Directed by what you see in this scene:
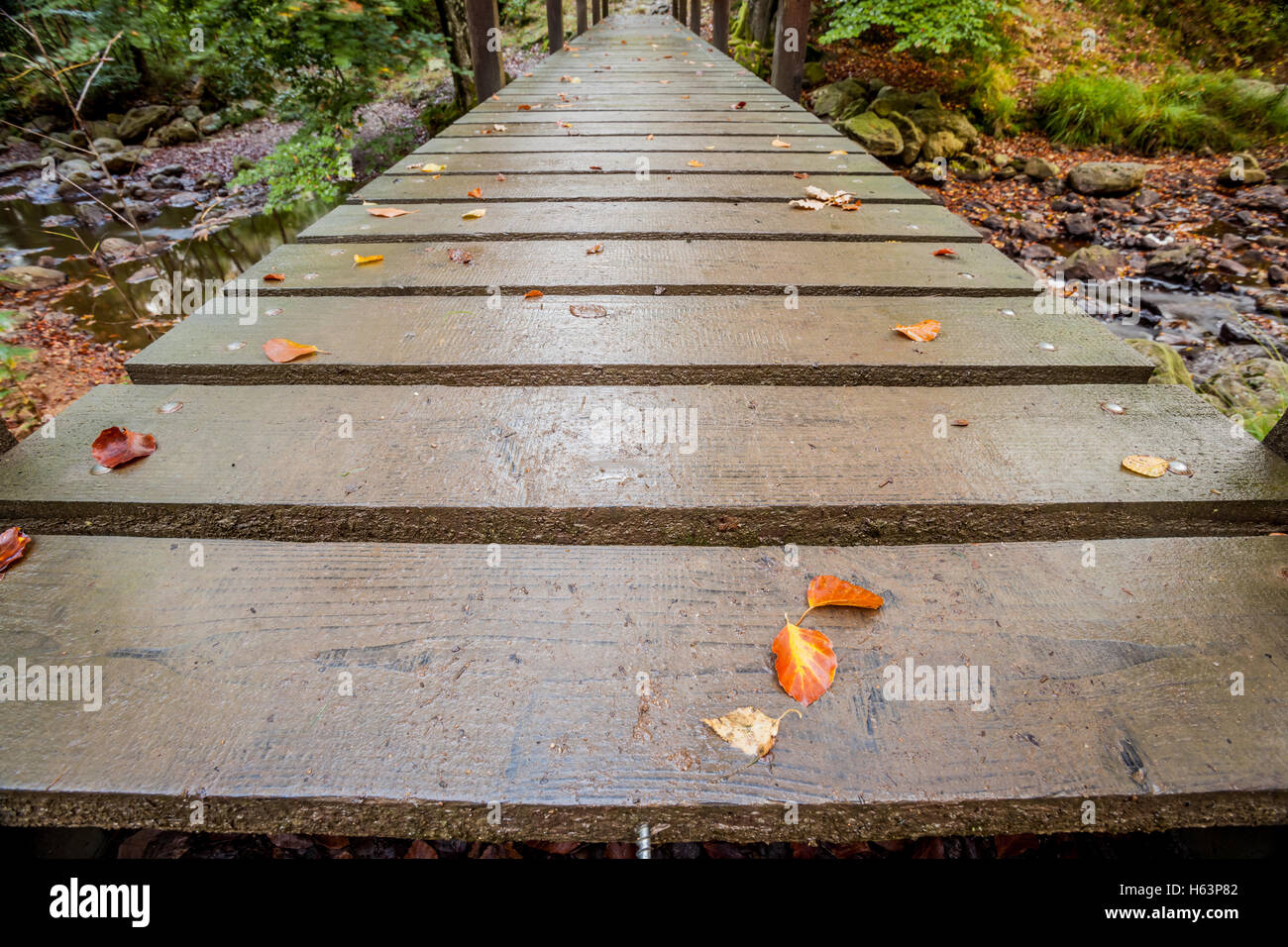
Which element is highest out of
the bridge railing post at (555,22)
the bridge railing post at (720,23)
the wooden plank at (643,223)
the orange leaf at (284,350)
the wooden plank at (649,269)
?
the bridge railing post at (720,23)

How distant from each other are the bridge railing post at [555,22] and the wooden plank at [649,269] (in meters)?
6.69

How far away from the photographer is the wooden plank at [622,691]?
60 cm

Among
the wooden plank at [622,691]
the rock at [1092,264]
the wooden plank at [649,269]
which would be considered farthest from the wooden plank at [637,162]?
the rock at [1092,264]

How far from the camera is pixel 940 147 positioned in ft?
27.8

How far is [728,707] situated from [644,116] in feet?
12.8

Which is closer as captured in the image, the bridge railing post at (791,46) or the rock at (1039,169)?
the bridge railing post at (791,46)

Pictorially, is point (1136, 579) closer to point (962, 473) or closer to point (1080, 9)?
point (962, 473)

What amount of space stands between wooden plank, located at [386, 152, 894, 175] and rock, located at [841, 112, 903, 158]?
629 centimetres

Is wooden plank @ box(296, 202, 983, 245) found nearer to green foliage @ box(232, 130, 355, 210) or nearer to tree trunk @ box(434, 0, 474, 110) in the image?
green foliage @ box(232, 130, 355, 210)

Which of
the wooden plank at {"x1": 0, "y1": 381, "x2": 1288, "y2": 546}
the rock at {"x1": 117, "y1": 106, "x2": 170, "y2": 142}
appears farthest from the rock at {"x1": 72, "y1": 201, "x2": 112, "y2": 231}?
the wooden plank at {"x1": 0, "y1": 381, "x2": 1288, "y2": 546}

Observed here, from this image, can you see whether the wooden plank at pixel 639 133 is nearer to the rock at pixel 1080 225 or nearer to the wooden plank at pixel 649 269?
the wooden plank at pixel 649 269

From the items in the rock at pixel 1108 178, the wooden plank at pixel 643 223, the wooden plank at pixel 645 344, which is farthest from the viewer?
the rock at pixel 1108 178

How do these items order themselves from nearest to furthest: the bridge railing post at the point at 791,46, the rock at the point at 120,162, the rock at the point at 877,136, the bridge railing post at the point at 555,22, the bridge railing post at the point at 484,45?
1. the bridge railing post at the point at 484,45
2. the bridge railing post at the point at 791,46
3. the bridge railing post at the point at 555,22
4. the rock at the point at 877,136
5. the rock at the point at 120,162

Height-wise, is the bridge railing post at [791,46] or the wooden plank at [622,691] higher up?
the bridge railing post at [791,46]
